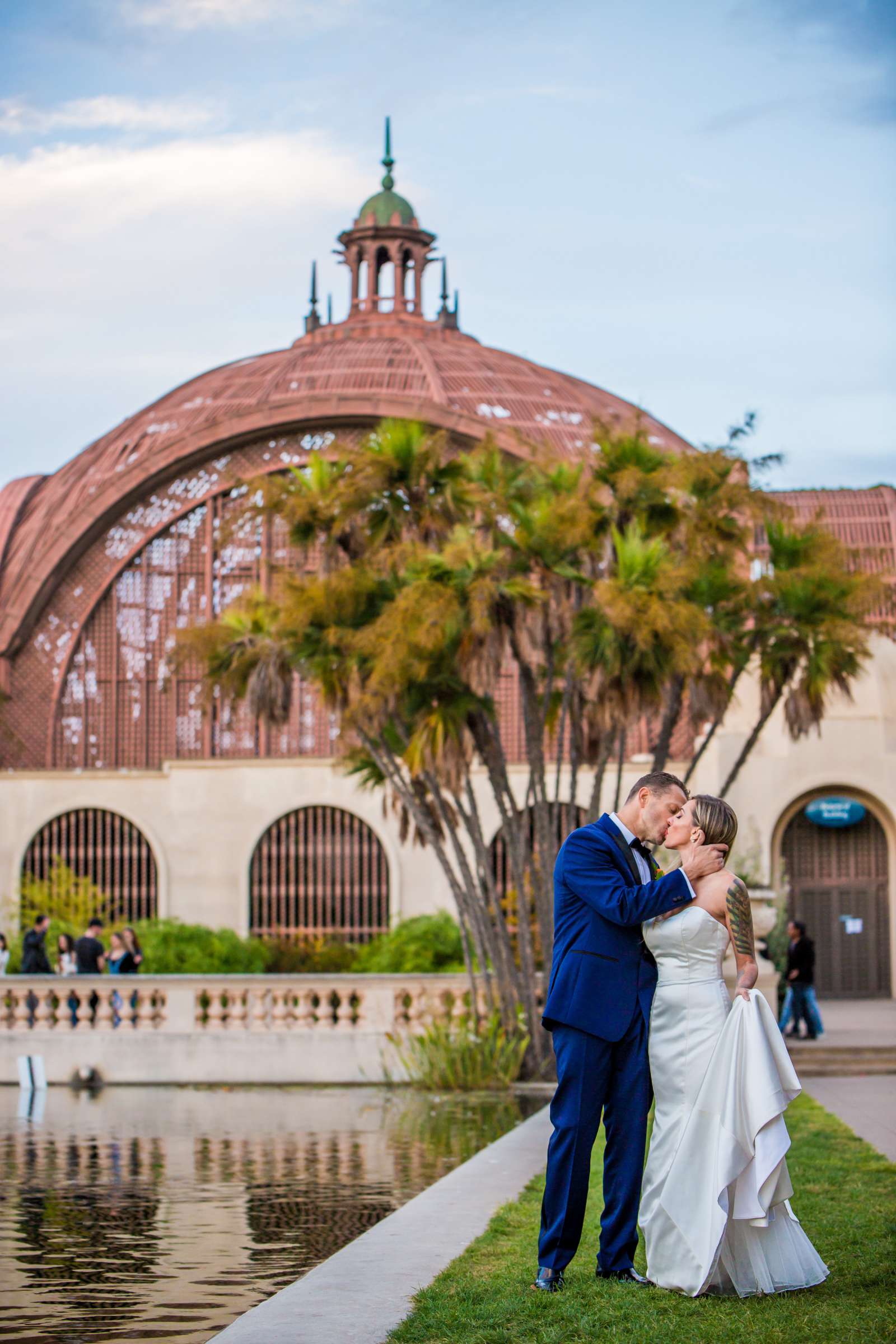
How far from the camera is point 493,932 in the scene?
16922 millimetres

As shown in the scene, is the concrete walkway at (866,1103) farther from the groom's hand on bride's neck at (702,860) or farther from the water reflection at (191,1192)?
the groom's hand on bride's neck at (702,860)

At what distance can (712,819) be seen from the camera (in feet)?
19.3

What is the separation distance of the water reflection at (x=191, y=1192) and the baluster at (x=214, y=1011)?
5.24 feet

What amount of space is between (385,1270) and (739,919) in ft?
6.20

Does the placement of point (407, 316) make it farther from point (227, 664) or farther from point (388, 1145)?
point (388, 1145)

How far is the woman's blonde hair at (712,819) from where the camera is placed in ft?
19.3

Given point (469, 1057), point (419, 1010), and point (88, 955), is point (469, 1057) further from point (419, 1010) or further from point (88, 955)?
point (88, 955)

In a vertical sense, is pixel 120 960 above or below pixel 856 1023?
above

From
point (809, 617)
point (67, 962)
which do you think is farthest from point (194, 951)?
point (809, 617)

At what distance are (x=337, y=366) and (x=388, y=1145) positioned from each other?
25.0 metres

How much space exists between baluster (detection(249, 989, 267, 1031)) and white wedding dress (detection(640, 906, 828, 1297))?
12683mm

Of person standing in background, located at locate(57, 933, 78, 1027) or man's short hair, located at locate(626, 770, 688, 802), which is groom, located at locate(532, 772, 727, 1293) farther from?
person standing in background, located at locate(57, 933, 78, 1027)

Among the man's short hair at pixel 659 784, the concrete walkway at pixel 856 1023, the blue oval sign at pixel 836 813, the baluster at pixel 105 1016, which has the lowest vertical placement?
the concrete walkway at pixel 856 1023

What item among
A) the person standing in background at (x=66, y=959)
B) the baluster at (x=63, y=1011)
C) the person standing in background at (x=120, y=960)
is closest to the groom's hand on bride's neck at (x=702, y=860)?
the baluster at (x=63, y=1011)
